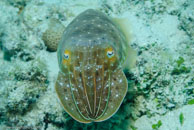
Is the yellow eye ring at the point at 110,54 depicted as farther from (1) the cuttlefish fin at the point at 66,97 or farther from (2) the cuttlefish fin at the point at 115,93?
(1) the cuttlefish fin at the point at 66,97

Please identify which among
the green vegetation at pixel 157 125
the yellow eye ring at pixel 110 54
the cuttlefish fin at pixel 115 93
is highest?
the yellow eye ring at pixel 110 54

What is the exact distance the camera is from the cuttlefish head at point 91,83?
3.20 m

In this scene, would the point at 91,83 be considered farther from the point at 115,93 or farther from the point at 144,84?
the point at 144,84

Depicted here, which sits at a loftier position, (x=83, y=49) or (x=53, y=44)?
(x=83, y=49)

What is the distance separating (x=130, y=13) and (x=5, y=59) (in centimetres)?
482

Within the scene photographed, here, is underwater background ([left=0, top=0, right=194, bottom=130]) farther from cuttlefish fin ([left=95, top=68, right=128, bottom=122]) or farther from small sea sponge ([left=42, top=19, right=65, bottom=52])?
cuttlefish fin ([left=95, top=68, right=128, bottom=122])

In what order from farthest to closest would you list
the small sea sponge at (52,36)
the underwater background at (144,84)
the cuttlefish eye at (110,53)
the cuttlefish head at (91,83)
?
1. the small sea sponge at (52,36)
2. the underwater background at (144,84)
3. the cuttlefish eye at (110,53)
4. the cuttlefish head at (91,83)

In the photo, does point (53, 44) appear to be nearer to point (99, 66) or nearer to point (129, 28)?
point (129, 28)

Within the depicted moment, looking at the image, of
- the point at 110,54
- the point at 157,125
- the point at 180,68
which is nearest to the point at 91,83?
the point at 110,54

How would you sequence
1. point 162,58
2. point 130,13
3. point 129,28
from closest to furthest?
point 162,58, point 129,28, point 130,13

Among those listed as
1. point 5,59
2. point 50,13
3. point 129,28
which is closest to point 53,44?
point 50,13

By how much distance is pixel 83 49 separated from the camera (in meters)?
3.43

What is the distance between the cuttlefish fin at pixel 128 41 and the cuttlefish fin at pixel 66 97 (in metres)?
1.32

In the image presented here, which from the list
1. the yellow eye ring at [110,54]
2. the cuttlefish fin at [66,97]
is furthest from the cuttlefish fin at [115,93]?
the cuttlefish fin at [66,97]
